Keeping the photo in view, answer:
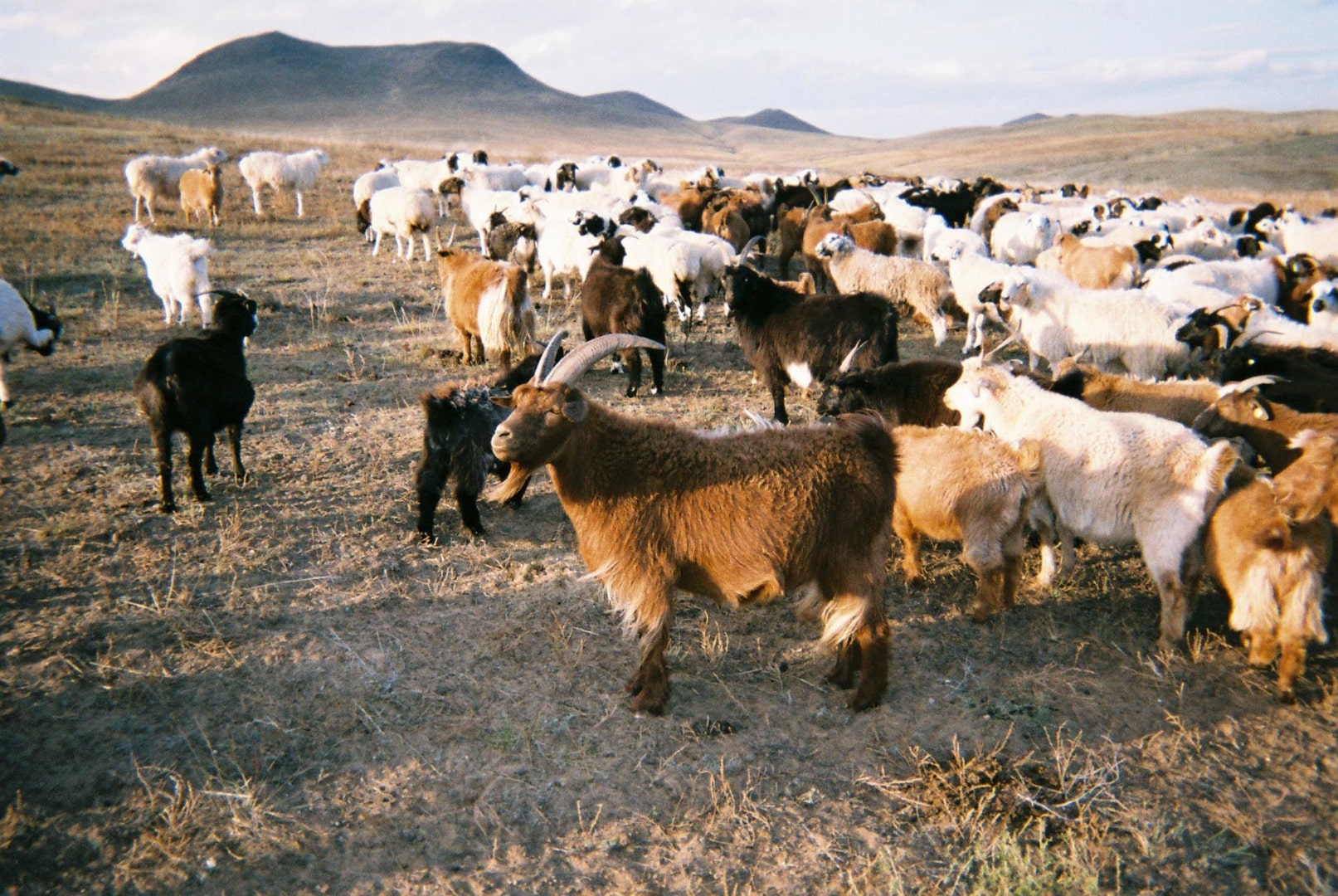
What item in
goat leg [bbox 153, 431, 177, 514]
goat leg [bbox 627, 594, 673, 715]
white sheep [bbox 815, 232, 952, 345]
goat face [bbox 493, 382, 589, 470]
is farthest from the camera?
white sheep [bbox 815, 232, 952, 345]

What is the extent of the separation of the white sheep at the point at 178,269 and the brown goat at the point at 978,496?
949 centimetres

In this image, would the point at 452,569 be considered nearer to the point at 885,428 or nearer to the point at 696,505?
the point at 696,505

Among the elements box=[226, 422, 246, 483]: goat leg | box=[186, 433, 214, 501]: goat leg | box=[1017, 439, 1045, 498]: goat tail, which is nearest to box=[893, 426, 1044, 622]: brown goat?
box=[1017, 439, 1045, 498]: goat tail

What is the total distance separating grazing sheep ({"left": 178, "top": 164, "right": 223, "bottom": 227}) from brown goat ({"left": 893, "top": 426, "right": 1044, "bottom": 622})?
17.9 m

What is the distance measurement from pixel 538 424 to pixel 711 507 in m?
1.00

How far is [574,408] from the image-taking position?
4.00 metres

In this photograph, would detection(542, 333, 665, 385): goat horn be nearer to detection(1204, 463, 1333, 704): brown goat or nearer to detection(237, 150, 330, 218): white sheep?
detection(1204, 463, 1333, 704): brown goat

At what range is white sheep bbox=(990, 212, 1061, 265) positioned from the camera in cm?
1470

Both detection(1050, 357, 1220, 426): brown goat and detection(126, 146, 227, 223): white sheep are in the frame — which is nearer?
detection(1050, 357, 1220, 426): brown goat

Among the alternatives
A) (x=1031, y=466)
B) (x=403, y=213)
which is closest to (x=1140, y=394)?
(x=1031, y=466)

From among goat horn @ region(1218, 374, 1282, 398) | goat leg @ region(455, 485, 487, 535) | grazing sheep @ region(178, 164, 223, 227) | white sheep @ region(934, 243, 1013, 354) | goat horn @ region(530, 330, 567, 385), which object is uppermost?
grazing sheep @ region(178, 164, 223, 227)

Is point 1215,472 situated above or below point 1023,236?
below

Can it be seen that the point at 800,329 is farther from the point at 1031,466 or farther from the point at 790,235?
the point at 790,235

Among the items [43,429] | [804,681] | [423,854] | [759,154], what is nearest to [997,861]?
[804,681]
